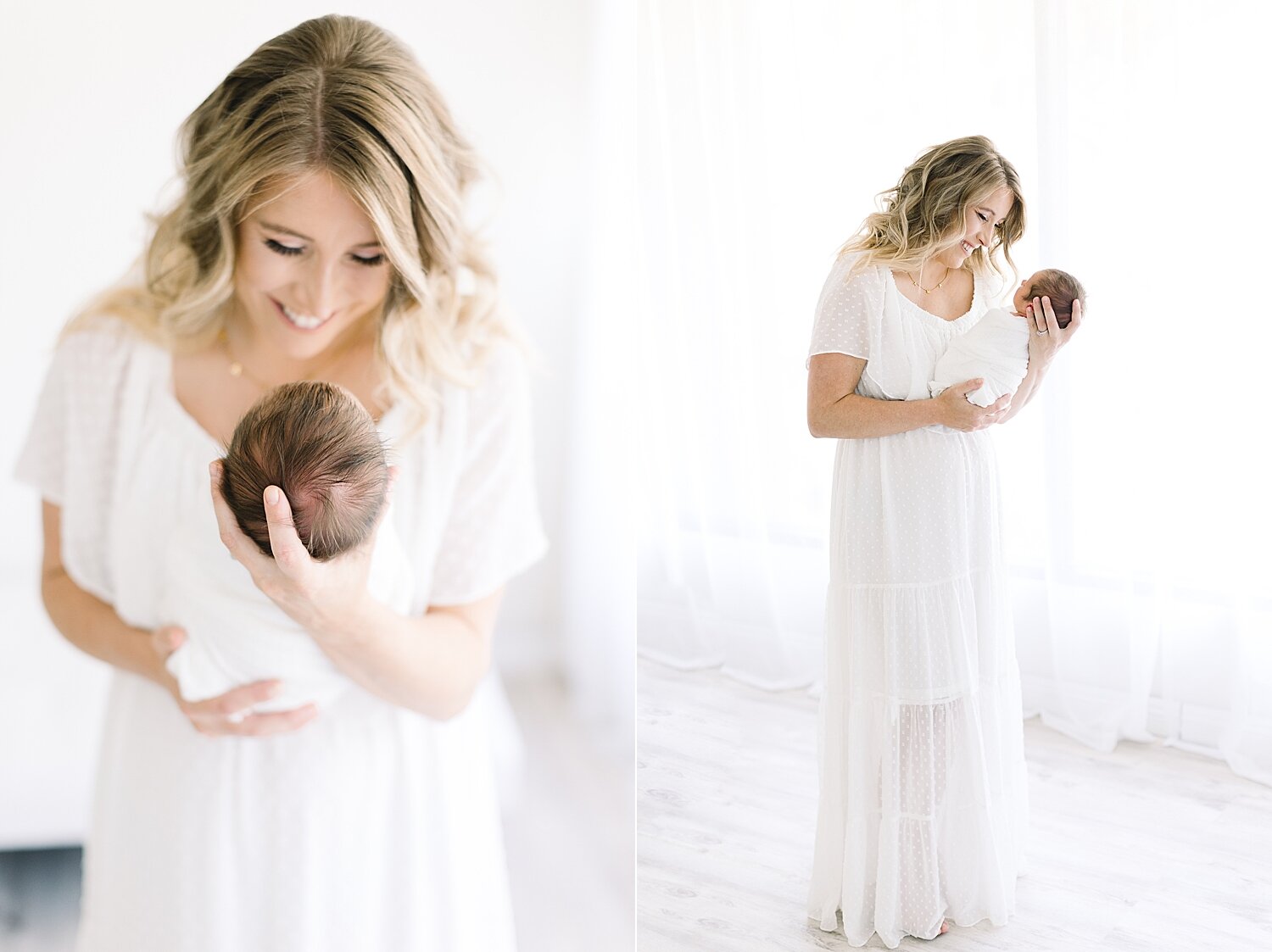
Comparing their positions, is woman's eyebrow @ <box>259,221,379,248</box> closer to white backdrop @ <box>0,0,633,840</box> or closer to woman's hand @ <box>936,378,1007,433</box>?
white backdrop @ <box>0,0,633,840</box>

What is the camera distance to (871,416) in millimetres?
1945

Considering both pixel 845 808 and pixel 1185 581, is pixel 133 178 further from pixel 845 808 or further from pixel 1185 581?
pixel 1185 581

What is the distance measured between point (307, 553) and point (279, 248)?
12.4 inches

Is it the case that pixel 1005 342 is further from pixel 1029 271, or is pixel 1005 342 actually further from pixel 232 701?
pixel 232 701

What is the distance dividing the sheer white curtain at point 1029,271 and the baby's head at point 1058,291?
44.2 inches

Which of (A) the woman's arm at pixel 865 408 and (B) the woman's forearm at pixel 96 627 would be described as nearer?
(B) the woman's forearm at pixel 96 627

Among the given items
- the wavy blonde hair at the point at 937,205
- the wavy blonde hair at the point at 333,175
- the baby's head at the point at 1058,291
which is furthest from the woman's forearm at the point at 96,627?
the baby's head at the point at 1058,291

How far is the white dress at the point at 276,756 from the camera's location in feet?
3.79

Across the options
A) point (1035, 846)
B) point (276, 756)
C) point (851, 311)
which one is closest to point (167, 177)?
point (276, 756)

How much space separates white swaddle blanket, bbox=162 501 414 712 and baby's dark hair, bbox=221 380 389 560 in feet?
0.35

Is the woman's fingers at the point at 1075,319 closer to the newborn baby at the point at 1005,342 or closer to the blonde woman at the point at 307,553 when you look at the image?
the newborn baby at the point at 1005,342

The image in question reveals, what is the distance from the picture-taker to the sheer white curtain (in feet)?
9.14

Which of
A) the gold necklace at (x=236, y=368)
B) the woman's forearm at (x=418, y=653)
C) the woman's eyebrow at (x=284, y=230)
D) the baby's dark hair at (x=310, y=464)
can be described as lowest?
the woman's forearm at (x=418, y=653)

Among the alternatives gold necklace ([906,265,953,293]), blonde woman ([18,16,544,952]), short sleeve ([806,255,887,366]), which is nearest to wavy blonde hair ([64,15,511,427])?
blonde woman ([18,16,544,952])
